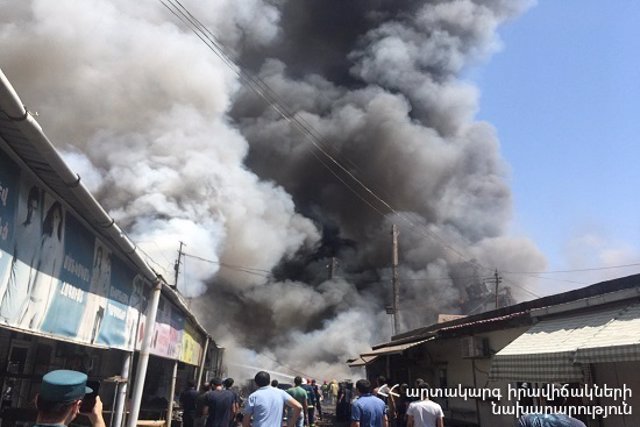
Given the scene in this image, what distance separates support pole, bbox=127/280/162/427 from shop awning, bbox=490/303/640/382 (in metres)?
4.59

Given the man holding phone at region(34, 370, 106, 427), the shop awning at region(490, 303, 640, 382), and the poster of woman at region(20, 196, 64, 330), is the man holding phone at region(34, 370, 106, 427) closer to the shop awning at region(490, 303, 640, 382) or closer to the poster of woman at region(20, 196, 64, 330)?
the poster of woman at region(20, 196, 64, 330)

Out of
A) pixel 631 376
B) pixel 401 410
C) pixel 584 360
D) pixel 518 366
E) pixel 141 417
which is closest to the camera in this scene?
pixel 584 360

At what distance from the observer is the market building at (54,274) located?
2471mm

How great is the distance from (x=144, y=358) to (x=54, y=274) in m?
2.63

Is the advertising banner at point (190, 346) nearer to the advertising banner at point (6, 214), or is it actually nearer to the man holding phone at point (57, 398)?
the advertising banner at point (6, 214)

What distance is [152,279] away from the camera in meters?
5.30

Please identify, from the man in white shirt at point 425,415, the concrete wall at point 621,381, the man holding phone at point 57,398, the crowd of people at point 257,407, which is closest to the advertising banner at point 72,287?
the crowd of people at point 257,407

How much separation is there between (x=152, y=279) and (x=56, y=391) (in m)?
3.73

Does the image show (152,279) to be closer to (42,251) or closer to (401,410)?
(42,251)

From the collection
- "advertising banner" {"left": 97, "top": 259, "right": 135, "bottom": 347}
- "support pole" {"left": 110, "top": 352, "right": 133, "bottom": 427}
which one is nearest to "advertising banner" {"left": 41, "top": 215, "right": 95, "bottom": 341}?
"advertising banner" {"left": 97, "top": 259, "right": 135, "bottom": 347}

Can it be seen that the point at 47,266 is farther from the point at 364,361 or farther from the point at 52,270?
the point at 364,361

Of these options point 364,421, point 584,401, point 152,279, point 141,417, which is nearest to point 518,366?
point 584,401

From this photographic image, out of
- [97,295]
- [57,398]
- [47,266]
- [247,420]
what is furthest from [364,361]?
[57,398]

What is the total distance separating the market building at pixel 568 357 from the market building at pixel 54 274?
4.78m
